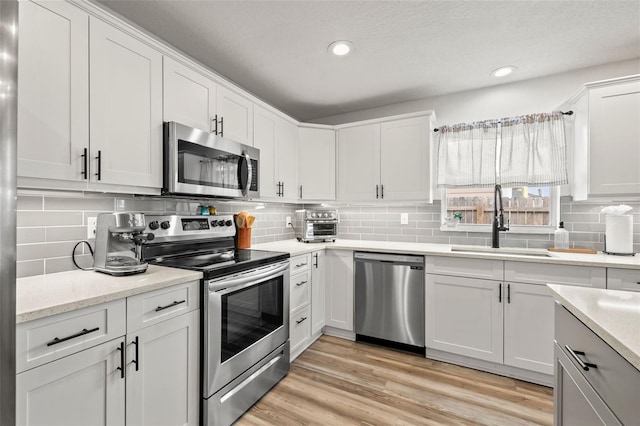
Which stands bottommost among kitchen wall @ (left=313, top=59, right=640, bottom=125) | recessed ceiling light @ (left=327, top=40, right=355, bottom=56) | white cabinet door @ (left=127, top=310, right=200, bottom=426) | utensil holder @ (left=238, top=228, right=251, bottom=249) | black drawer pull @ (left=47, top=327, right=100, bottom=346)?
white cabinet door @ (left=127, top=310, right=200, bottom=426)

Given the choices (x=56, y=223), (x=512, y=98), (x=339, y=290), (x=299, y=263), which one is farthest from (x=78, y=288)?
(x=512, y=98)

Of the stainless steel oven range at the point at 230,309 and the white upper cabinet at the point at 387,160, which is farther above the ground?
the white upper cabinet at the point at 387,160

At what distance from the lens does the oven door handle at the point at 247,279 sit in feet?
5.42

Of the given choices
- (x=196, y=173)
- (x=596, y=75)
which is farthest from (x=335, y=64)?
(x=596, y=75)

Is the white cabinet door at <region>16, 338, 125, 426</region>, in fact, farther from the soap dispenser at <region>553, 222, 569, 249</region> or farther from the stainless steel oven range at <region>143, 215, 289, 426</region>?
the soap dispenser at <region>553, 222, 569, 249</region>

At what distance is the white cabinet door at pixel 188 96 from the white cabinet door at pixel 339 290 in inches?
65.2

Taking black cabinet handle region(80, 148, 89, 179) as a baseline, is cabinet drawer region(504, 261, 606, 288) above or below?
below

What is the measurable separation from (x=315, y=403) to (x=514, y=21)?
112 inches

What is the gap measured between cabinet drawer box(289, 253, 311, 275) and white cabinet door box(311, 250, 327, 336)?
3.5 inches

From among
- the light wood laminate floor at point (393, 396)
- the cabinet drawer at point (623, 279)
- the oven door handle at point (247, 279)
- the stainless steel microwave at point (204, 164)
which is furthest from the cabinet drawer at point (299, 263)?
the cabinet drawer at point (623, 279)

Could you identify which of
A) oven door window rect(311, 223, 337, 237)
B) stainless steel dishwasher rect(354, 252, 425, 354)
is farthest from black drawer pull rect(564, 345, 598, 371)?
oven door window rect(311, 223, 337, 237)

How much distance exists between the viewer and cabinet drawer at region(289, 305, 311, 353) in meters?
2.47

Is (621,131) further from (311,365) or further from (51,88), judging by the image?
(51,88)

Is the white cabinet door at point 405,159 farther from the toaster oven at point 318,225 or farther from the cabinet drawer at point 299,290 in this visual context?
the cabinet drawer at point 299,290
